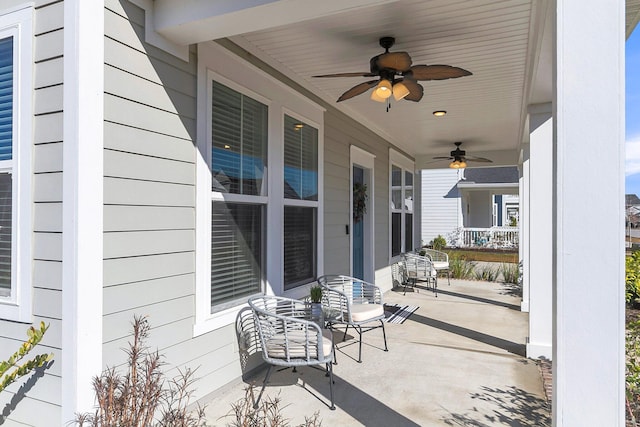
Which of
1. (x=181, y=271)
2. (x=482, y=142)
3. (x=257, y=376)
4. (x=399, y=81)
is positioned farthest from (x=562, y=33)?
(x=482, y=142)

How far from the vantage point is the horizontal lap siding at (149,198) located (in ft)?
7.22

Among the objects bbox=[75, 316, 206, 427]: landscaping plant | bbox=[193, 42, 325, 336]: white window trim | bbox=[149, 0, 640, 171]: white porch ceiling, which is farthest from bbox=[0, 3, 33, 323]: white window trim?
bbox=[193, 42, 325, 336]: white window trim

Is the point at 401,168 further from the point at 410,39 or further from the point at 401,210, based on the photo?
the point at 410,39

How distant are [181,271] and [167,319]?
1.05 ft

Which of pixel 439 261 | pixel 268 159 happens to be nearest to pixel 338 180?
pixel 268 159

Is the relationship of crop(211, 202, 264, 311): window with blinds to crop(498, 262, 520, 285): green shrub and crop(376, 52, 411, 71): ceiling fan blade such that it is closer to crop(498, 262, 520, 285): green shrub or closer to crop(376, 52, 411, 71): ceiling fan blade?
crop(376, 52, 411, 71): ceiling fan blade

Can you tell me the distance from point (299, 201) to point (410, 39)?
6.22 feet

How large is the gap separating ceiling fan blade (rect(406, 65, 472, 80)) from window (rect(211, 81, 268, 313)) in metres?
1.36

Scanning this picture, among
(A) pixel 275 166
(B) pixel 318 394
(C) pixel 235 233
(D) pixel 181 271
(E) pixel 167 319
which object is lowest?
(B) pixel 318 394

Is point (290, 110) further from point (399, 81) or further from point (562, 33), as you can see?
point (562, 33)

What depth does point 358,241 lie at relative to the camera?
6.34m

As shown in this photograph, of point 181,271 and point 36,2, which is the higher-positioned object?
point 36,2

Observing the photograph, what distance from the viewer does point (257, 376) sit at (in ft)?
11.1

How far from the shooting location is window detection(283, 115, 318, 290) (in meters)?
4.05
